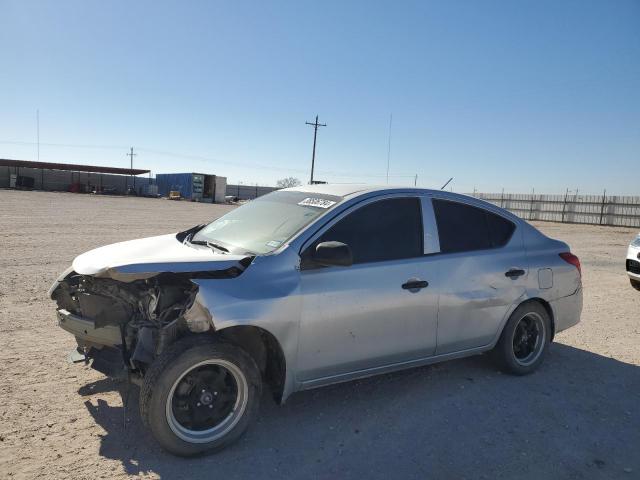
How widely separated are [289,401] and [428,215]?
6.10 feet

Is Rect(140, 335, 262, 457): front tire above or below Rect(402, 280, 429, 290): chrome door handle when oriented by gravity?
below

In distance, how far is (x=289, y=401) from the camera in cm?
377

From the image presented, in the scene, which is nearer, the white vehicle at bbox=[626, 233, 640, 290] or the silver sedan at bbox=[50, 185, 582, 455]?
the silver sedan at bbox=[50, 185, 582, 455]

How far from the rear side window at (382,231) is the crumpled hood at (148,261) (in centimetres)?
71

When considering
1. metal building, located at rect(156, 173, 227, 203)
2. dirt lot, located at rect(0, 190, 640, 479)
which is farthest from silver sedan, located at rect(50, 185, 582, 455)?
metal building, located at rect(156, 173, 227, 203)

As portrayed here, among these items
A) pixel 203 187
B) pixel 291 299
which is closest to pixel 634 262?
pixel 291 299

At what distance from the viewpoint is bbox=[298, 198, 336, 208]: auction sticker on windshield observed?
3674mm

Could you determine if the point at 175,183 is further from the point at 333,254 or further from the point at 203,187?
the point at 333,254

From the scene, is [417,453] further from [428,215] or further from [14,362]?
[14,362]

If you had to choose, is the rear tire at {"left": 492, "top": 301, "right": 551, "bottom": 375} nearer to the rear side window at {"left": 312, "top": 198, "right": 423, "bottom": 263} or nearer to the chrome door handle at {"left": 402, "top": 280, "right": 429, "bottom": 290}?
the chrome door handle at {"left": 402, "top": 280, "right": 429, "bottom": 290}

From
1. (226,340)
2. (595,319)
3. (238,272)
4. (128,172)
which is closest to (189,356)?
(226,340)

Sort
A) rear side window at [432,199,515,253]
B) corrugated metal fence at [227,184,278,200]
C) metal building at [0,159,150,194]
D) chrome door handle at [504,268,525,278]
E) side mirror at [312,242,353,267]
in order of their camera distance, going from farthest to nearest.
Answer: corrugated metal fence at [227,184,278,200], metal building at [0,159,150,194], chrome door handle at [504,268,525,278], rear side window at [432,199,515,253], side mirror at [312,242,353,267]

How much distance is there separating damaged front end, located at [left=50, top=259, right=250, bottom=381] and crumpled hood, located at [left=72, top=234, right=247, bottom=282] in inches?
3.2

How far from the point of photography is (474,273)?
4.00 meters
